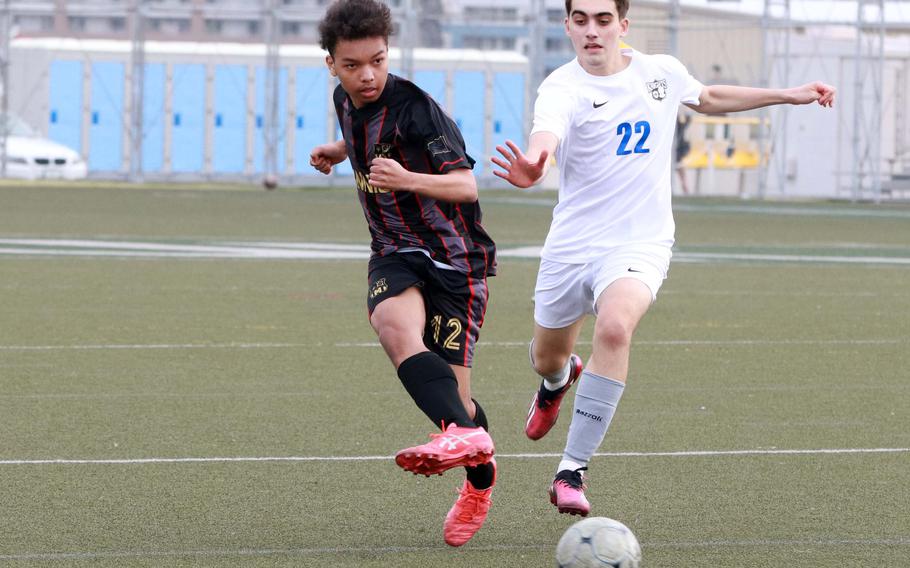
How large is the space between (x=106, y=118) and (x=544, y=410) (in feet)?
118

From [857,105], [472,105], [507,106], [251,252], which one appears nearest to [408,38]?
[472,105]

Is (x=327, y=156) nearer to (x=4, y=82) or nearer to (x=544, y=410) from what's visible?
(x=544, y=410)

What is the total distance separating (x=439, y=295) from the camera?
5547mm

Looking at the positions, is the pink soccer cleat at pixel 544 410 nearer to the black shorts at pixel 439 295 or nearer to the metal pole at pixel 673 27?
the black shorts at pixel 439 295

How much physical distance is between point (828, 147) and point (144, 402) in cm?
3379

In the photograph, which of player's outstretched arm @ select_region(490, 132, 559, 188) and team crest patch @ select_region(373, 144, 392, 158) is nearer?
player's outstretched arm @ select_region(490, 132, 559, 188)

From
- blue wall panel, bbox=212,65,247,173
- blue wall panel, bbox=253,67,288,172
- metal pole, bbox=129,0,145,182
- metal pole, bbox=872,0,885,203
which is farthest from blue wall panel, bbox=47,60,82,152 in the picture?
metal pole, bbox=872,0,885,203

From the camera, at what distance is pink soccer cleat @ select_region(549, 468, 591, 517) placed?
5.38 m

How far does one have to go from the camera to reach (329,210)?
2866 cm

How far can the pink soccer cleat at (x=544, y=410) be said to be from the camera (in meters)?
6.92

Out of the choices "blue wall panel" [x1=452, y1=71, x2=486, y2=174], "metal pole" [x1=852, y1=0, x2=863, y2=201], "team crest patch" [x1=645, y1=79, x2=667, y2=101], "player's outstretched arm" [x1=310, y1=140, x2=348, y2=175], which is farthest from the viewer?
"blue wall panel" [x1=452, y1=71, x2=486, y2=174]

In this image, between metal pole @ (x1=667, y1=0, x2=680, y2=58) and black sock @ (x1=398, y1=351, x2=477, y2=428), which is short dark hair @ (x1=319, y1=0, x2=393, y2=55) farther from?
metal pole @ (x1=667, y1=0, x2=680, y2=58)

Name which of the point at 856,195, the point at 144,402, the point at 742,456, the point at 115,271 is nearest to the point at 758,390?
the point at 742,456

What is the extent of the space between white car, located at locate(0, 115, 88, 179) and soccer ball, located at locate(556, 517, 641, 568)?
3506 cm
